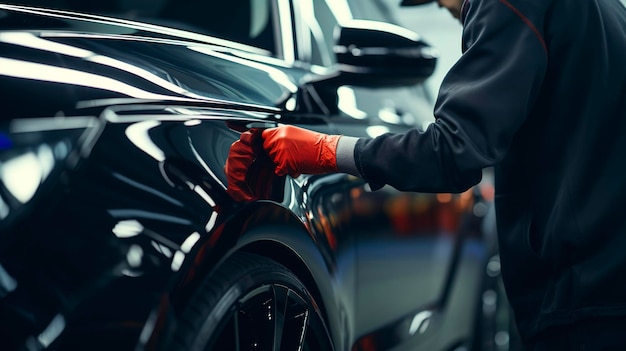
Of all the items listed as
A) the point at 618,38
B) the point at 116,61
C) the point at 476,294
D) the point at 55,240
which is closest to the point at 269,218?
the point at 116,61

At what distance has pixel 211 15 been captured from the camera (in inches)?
101

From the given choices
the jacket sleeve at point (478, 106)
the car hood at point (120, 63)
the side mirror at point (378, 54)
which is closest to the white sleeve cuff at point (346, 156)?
the jacket sleeve at point (478, 106)

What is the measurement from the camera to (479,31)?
5.99 feet

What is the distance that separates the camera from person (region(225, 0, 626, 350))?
1.79 meters

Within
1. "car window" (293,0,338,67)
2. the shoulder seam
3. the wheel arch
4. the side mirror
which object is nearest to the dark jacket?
the shoulder seam

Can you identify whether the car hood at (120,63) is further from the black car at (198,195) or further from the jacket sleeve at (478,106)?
the jacket sleeve at (478,106)

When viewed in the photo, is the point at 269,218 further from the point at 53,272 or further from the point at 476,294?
the point at 476,294

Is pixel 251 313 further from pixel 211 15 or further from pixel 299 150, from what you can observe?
pixel 211 15

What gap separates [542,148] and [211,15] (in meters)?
1.07

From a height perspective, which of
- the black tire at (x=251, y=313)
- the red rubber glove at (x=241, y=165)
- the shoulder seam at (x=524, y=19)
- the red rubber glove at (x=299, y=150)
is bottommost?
the black tire at (x=251, y=313)

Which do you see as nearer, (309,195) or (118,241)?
(118,241)

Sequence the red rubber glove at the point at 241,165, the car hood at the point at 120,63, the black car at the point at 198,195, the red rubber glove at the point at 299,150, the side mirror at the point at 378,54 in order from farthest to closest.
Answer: the side mirror at the point at 378,54
the red rubber glove at the point at 299,150
the red rubber glove at the point at 241,165
the car hood at the point at 120,63
the black car at the point at 198,195

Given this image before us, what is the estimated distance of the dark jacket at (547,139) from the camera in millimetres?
1787

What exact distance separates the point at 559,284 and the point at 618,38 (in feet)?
1.74
